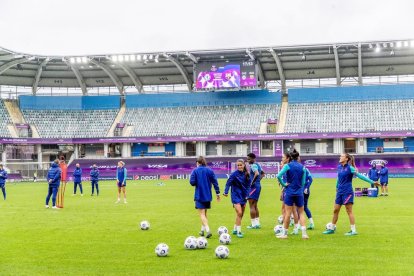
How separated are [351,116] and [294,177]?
59.2 meters

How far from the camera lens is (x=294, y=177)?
1487 cm

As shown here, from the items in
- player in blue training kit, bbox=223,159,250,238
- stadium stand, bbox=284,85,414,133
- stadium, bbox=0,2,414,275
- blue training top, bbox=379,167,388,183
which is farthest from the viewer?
stadium stand, bbox=284,85,414,133

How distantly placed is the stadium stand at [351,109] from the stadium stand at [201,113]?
3.16m

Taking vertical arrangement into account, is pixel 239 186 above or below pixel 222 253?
above

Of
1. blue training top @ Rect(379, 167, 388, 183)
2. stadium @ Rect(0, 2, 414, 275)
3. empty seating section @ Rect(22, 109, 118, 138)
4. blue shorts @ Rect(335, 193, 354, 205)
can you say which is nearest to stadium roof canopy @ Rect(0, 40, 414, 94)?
stadium @ Rect(0, 2, 414, 275)

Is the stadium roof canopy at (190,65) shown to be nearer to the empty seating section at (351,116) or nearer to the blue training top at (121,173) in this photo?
the empty seating section at (351,116)

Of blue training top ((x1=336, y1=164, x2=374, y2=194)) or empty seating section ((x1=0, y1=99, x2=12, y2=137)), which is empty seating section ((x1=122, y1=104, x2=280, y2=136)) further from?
blue training top ((x1=336, y1=164, x2=374, y2=194))

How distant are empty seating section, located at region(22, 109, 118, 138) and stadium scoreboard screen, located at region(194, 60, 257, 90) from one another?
14.8 meters

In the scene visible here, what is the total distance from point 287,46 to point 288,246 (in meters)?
56.3

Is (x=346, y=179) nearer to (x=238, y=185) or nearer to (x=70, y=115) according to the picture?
(x=238, y=185)

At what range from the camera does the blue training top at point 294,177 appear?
1484 cm

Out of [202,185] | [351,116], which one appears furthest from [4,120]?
[202,185]

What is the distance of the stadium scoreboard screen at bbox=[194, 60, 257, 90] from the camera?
239 ft

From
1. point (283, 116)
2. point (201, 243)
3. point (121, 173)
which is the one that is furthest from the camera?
point (283, 116)
